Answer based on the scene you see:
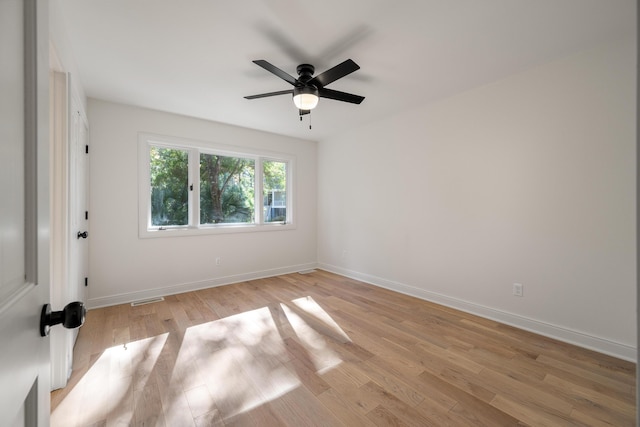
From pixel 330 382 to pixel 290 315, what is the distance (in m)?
1.17

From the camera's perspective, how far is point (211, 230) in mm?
3986

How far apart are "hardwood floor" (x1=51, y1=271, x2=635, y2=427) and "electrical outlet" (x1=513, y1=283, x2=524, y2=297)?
13.7 inches

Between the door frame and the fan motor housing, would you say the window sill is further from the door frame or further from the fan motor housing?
the fan motor housing

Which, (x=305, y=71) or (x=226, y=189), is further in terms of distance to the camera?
(x=226, y=189)

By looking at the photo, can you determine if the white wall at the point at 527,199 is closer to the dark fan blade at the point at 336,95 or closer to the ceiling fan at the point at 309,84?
the dark fan blade at the point at 336,95

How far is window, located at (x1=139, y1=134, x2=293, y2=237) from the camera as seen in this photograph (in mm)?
3605

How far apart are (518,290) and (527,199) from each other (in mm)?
904

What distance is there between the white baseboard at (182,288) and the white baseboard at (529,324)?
1808 millimetres

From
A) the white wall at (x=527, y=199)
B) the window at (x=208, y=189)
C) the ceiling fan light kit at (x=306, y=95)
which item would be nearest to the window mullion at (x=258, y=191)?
the window at (x=208, y=189)

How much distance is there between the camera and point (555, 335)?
2.47 m

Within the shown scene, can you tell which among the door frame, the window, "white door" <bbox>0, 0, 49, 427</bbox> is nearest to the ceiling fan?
the door frame

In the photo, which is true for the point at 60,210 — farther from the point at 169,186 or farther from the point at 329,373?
the point at 329,373

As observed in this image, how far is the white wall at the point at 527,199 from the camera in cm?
218

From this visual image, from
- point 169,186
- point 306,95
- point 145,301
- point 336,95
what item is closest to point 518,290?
point 336,95
